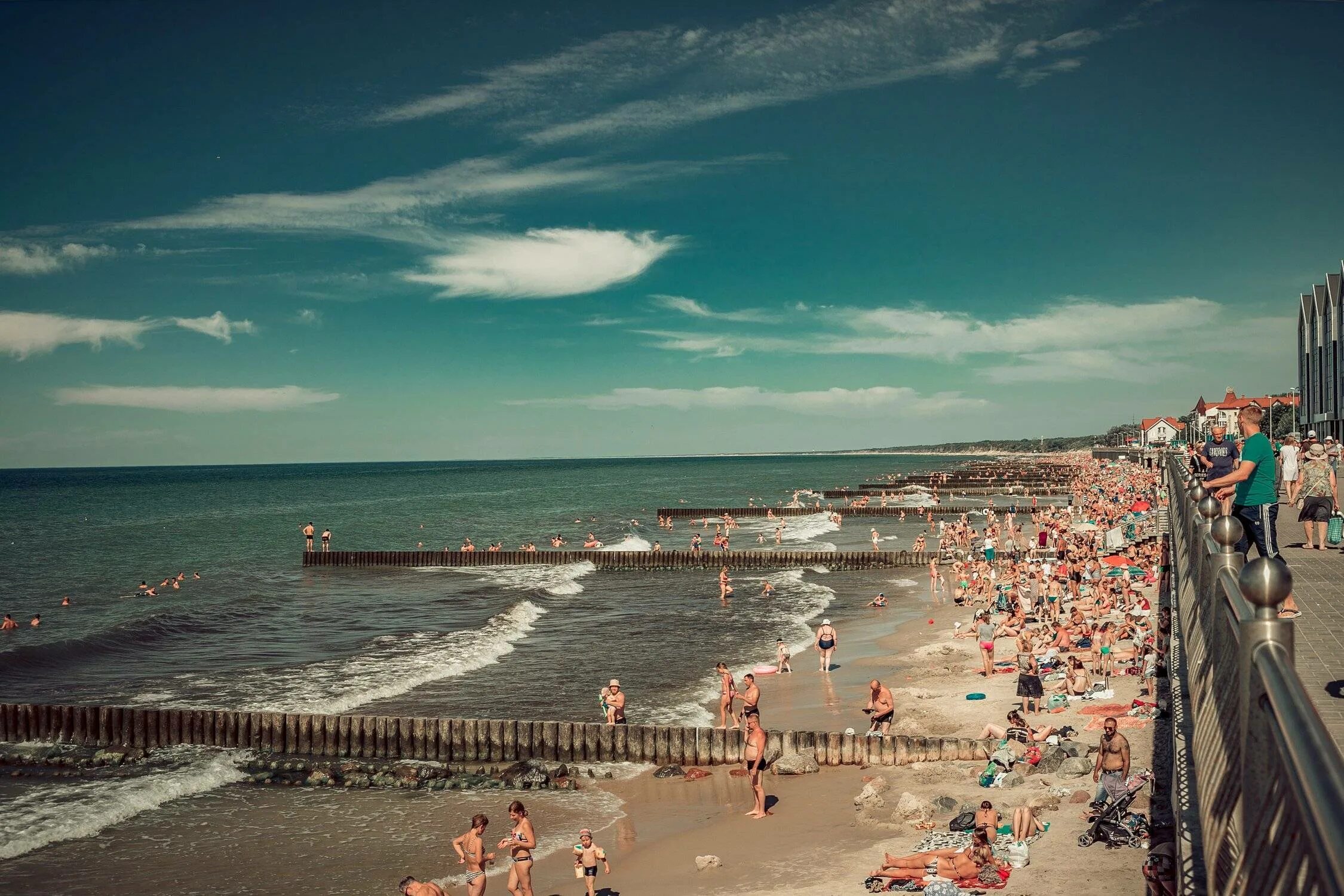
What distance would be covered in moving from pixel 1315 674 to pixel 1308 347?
311ft

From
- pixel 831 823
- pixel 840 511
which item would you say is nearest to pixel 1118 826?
pixel 831 823

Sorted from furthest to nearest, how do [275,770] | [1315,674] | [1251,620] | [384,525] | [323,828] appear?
[384,525] < [275,770] < [323,828] < [1315,674] < [1251,620]

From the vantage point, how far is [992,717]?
19.5 m

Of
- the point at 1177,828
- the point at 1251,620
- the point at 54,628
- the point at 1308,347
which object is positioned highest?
the point at 1308,347

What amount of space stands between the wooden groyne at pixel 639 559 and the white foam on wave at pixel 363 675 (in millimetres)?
18293

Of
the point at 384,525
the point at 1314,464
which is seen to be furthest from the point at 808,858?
the point at 384,525

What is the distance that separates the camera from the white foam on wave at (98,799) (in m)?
15.8

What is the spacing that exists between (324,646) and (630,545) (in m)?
31.9

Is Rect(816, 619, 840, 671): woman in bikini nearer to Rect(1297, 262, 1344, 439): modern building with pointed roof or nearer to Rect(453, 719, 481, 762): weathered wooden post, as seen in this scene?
Rect(453, 719, 481, 762): weathered wooden post

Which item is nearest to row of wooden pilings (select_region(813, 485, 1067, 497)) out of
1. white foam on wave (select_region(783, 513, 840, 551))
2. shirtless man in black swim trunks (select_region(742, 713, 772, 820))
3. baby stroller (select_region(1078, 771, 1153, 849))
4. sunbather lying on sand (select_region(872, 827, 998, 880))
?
white foam on wave (select_region(783, 513, 840, 551))

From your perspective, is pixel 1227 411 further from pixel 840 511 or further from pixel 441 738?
pixel 441 738

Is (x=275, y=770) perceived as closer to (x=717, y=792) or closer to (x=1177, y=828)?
(x=717, y=792)

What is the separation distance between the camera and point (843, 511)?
8800cm

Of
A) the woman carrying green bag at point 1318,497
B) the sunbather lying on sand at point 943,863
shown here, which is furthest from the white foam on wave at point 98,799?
the woman carrying green bag at point 1318,497
